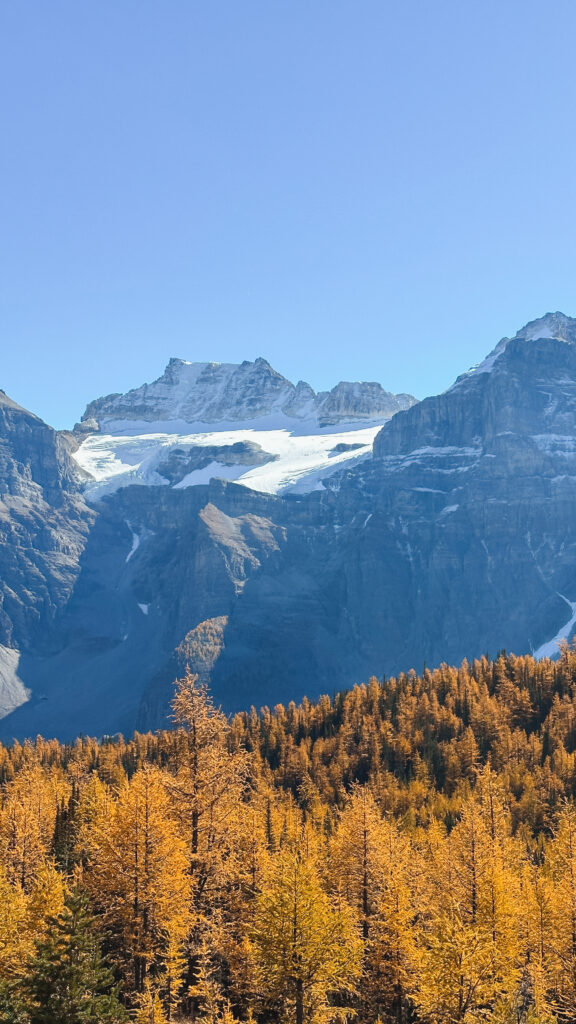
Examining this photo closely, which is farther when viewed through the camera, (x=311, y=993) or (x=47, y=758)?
(x=47, y=758)

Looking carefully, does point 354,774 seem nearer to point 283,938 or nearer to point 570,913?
point 570,913

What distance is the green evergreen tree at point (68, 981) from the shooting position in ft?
120

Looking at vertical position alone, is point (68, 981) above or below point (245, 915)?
above

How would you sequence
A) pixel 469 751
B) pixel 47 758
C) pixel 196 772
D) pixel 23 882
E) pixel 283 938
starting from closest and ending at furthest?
pixel 283 938 → pixel 196 772 → pixel 23 882 → pixel 469 751 → pixel 47 758

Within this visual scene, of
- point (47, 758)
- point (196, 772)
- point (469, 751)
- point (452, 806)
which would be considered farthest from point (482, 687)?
point (196, 772)

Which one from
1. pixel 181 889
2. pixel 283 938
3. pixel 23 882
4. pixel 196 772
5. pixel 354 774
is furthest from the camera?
pixel 354 774

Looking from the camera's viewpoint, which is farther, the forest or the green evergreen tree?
the forest

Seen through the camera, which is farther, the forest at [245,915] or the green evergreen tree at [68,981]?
the forest at [245,915]

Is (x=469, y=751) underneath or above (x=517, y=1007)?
above

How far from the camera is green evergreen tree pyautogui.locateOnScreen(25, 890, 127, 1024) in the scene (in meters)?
36.6

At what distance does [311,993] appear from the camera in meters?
42.4

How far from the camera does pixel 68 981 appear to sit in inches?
1457

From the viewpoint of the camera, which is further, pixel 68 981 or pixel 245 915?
pixel 245 915

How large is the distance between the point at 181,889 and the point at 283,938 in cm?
628
